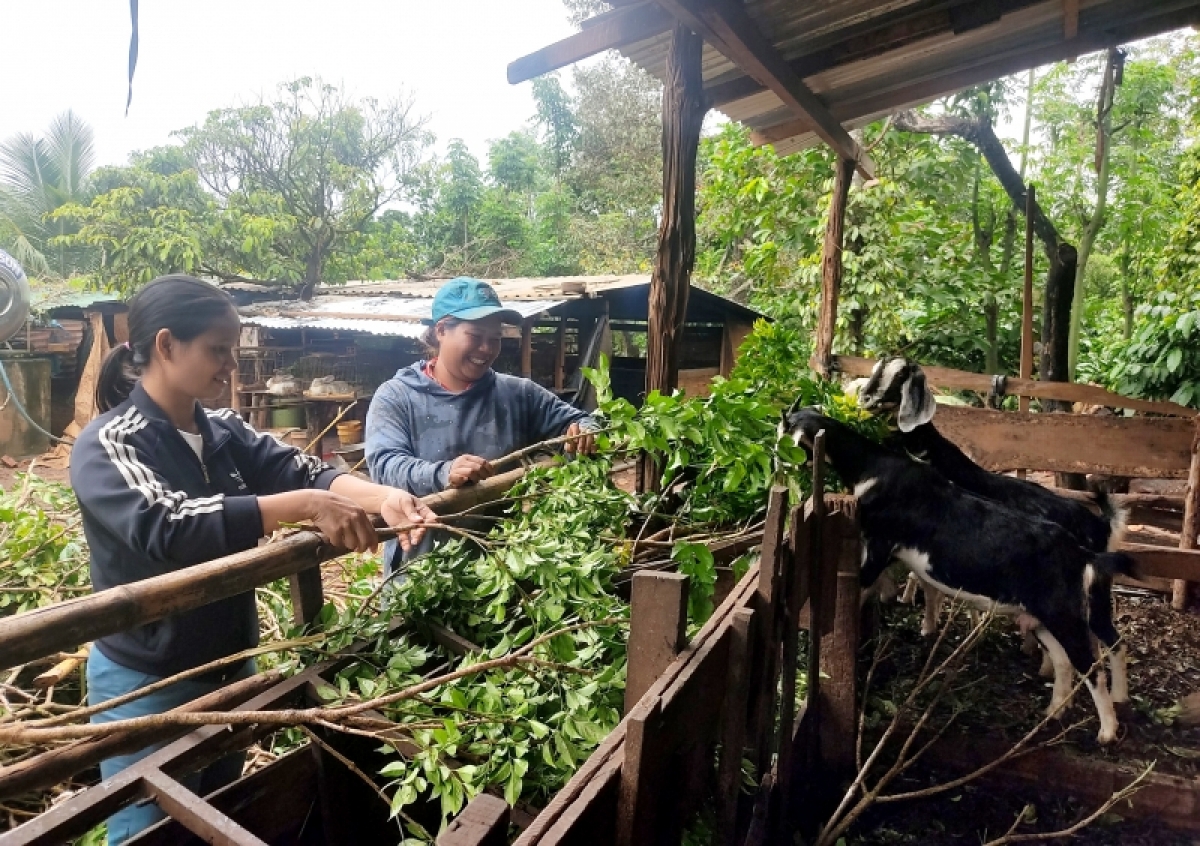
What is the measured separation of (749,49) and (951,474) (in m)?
2.69

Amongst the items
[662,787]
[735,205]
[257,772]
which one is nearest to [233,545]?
[257,772]

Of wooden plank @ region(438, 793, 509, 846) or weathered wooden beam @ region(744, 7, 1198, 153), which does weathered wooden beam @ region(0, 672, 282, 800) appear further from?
weathered wooden beam @ region(744, 7, 1198, 153)

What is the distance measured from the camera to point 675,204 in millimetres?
3164

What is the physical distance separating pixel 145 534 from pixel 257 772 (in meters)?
0.59

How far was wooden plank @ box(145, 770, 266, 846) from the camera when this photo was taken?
4.24 ft

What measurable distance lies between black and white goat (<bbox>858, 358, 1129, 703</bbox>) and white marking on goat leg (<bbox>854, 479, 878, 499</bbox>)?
45 cm

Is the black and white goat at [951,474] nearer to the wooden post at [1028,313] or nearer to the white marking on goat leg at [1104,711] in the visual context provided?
the white marking on goat leg at [1104,711]

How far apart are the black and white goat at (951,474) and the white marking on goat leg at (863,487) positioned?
45cm

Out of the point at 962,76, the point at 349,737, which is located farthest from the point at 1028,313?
the point at 349,737

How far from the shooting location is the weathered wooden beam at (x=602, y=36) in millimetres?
3205

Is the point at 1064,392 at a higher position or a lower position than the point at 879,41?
lower

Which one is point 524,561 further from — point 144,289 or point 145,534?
point 144,289

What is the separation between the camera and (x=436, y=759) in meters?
1.43

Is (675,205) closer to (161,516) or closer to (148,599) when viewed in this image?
(161,516)
